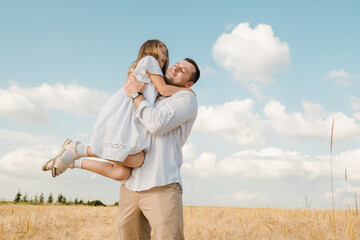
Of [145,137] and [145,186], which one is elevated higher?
[145,137]

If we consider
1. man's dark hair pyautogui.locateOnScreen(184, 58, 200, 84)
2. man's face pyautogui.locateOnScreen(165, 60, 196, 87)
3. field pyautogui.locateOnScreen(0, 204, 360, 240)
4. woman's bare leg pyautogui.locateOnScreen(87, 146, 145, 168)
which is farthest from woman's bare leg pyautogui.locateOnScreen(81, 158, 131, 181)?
field pyautogui.locateOnScreen(0, 204, 360, 240)

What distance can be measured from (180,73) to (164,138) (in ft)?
2.58

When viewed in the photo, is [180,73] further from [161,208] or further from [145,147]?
[161,208]

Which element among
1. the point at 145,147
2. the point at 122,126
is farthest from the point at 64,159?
the point at 145,147

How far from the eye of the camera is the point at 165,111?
120 inches

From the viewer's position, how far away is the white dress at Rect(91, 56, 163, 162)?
3.16 meters

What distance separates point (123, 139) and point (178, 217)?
0.90 m

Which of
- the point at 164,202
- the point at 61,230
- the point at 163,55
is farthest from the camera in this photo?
the point at 61,230

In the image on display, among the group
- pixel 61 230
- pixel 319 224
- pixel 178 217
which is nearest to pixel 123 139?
pixel 178 217

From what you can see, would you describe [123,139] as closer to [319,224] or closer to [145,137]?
[145,137]

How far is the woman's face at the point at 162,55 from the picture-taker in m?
3.76

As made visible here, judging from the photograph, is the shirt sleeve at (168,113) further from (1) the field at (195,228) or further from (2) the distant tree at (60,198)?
(2) the distant tree at (60,198)

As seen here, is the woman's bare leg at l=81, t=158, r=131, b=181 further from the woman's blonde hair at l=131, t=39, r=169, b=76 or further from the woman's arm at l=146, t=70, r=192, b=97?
the woman's blonde hair at l=131, t=39, r=169, b=76

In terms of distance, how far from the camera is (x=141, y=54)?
12.6 ft
